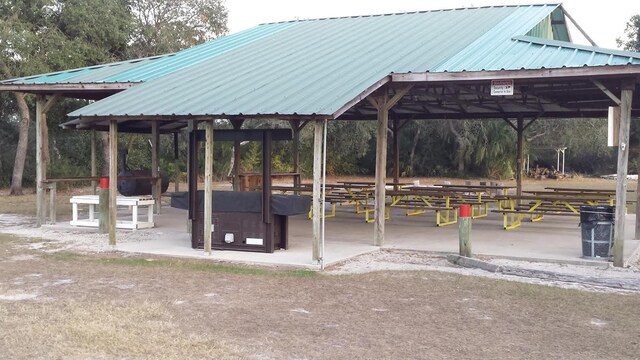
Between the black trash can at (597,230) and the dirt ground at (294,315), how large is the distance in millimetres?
2155

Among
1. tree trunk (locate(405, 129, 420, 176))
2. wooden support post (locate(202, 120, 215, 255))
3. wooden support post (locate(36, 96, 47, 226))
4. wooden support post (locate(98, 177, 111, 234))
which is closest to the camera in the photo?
wooden support post (locate(202, 120, 215, 255))

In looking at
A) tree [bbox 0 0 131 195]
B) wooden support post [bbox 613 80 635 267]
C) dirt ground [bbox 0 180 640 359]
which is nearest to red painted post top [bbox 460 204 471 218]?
dirt ground [bbox 0 180 640 359]

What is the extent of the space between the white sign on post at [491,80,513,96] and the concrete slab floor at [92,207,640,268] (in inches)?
93.1

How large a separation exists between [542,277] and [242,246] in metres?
4.30

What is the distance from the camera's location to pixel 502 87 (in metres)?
10.4

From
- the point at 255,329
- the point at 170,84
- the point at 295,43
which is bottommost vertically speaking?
the point at 255,329

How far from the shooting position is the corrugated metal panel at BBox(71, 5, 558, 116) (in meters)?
10.1

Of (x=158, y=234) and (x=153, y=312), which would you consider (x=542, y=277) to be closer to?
(x=153, y=312)

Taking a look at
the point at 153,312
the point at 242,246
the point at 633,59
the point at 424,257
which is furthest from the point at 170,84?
the point at 633,59

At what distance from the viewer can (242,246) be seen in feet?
→ 34.6

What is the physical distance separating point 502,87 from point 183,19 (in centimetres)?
2253

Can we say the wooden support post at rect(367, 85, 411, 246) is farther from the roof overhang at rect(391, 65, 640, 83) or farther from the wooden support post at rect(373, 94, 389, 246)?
the roof overhang at rect(391, 65, 640, 83)

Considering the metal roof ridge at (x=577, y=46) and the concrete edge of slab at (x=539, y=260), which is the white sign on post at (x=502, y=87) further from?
the concrete edge of slab at (x=539, y=260)

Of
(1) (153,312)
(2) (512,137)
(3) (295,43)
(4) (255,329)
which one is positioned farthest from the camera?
(2) (512,137)
